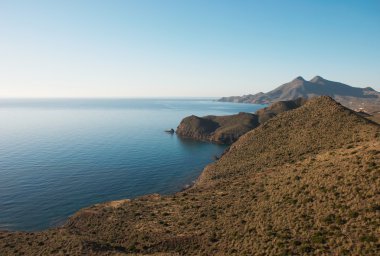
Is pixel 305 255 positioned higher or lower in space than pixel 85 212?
higher

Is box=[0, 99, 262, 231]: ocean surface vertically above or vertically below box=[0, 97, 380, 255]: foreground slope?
below

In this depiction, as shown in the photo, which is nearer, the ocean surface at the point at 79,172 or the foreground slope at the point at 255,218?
the foreground slope at the point at 255,218

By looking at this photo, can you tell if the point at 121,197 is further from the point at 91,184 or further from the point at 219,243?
the point at 219,243

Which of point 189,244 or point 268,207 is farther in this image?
point 268,207

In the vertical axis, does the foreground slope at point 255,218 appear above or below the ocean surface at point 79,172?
above

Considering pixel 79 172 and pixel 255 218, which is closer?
pixel 255 218

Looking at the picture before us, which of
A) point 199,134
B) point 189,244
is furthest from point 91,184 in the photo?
point 199,134

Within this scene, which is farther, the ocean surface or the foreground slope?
the ocean surface

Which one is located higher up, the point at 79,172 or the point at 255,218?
the point at 255,218
